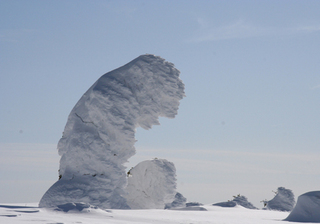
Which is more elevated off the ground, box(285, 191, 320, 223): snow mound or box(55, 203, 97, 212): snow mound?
box(285, 191, 320, 223): snow mound

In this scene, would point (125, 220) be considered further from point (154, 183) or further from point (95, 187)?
point (154, 183)

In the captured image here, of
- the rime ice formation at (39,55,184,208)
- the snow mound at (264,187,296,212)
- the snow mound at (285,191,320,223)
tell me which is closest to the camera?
the snow mound at (285,191,320,223)

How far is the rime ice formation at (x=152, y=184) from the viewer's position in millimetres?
21453

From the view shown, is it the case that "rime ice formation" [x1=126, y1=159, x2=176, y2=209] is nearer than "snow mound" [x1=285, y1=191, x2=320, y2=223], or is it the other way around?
Answer: "snow mound" [x1=285, y1=191, x2=320, y2=223]

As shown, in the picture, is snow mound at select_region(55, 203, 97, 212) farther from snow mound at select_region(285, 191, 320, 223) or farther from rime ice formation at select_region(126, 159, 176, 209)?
rime ice formation at select_region(126, 159, 176, 209)

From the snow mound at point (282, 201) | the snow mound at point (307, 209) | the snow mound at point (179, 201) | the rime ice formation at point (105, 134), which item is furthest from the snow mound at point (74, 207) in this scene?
the snow mound at point (282, 201)

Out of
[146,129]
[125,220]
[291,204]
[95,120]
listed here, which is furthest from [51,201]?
[291,204]

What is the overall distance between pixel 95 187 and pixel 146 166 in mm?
4913

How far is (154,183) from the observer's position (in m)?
21.7

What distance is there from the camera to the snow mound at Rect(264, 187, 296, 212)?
32.8 m

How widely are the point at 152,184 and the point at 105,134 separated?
5.16 metres

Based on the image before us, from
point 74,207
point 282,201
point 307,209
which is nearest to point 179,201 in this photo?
point 282,201

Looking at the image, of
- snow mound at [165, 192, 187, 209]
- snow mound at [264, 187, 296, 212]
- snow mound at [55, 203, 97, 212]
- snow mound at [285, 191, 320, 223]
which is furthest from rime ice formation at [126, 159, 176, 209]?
snow mound at [264, 187, 296, 212]

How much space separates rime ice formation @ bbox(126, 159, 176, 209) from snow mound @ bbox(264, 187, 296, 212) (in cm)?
1482
